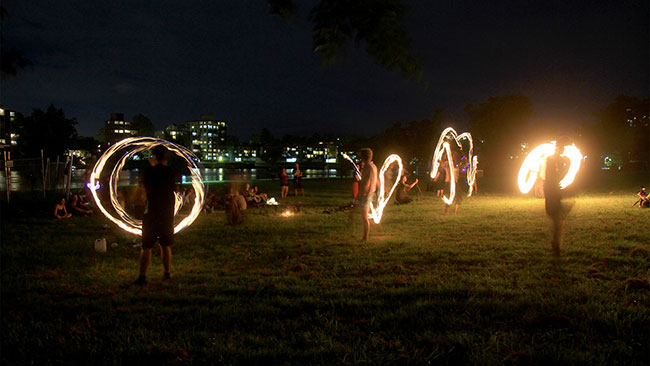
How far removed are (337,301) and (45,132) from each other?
234 ft

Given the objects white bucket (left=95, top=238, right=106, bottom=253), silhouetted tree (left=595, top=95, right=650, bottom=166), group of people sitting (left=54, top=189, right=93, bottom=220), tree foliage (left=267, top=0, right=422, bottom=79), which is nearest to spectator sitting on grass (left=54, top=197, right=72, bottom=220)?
group of people sitting (left=54, top=189, right=93, bottom=220)

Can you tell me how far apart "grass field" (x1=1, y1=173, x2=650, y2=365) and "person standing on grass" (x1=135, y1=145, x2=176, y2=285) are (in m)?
0.64

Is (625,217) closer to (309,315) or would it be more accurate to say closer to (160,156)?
(309,315)

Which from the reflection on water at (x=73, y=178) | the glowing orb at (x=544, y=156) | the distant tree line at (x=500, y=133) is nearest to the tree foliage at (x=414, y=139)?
the distant tree line at (x=500, y=133)

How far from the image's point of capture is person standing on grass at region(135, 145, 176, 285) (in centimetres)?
573

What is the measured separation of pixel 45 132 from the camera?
6031cm

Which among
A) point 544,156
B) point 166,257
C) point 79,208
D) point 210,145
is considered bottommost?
point 166,257

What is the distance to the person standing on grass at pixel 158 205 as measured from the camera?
5.73m

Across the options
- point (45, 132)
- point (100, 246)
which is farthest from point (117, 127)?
point (100, 246)

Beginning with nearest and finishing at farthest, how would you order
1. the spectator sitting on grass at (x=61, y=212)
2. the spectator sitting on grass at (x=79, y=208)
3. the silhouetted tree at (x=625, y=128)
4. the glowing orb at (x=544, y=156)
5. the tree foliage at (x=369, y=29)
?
the tree foliage at (x=369, y=29)
the spectator sitting on grass at (x=61, y=212)
the spectator sitting on grass at (x=79, y=208)
the glowing orb at (x=544, y=156)
the silhouetted tree at (x=625, y=128)

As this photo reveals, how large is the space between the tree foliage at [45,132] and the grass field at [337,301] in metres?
63.1

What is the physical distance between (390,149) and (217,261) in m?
52.3

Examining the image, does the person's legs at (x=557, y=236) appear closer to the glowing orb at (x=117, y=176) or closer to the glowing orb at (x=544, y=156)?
the glowing orb at (x=117, y=176)

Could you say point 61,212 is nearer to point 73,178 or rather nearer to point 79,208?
point 79,208
